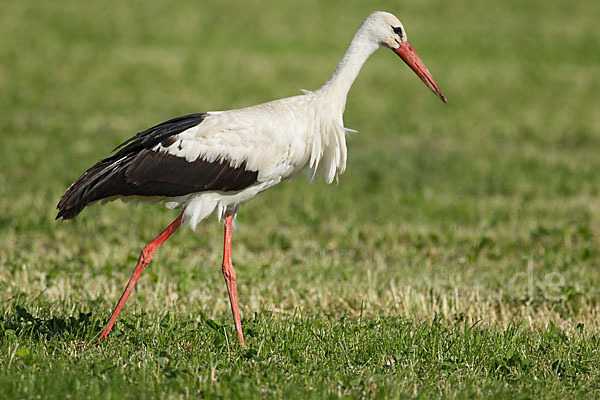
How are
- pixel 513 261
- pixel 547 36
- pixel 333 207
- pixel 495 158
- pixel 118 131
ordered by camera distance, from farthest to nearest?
1. pixel 547 36
2. pixel 118 131
3. pixel 495 158
4. pixel 333 207
5. pixel 513 261

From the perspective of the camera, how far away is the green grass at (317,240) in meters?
4.88

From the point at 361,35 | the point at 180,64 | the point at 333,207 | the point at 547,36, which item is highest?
the point at 547,36

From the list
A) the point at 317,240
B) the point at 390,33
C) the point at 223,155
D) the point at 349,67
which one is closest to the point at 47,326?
the point at 223,155

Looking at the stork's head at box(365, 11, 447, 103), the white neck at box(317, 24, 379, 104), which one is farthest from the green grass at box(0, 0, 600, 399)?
the stork's head at box(365, 11, 447, 103)

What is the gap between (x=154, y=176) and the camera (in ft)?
18.9

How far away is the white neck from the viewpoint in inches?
237

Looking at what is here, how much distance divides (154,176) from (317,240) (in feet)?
12.8

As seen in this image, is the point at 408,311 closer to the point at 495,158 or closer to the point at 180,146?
the point at 180,146

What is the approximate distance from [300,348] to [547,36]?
79.5 feet

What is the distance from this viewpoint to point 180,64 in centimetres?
2116

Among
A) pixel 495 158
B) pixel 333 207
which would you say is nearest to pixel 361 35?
pixel 333 207

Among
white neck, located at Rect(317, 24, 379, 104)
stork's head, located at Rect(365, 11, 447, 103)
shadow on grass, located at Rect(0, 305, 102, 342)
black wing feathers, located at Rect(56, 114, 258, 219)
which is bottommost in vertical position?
shadow on grass, located at Rect(0, 305, 102, 342)

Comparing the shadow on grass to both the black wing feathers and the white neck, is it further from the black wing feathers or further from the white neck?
the white neck

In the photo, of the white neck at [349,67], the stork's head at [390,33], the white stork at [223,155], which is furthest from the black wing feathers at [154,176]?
the stork's head at [390,33]
